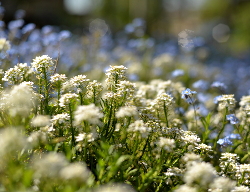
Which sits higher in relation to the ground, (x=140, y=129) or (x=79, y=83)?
(x=79, y=83)

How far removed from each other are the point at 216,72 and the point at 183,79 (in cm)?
179

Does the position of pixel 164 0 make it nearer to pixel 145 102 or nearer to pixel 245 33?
pixel 245 33

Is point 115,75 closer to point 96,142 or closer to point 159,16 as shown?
point 96,142

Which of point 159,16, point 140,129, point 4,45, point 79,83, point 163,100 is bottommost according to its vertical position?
point 140,129

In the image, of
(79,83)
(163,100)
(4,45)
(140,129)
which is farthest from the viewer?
(4,45)

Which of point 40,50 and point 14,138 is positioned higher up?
point 40,50

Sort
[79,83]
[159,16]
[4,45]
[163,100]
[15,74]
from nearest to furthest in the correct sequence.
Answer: [79,83]
[15,74]
[163,100]
[4,45]
[159,16]

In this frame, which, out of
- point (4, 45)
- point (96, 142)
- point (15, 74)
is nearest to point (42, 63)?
point (15, 74)

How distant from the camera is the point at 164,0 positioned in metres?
25.6

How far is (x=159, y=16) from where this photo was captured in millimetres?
25922

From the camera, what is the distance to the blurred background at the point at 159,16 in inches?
679

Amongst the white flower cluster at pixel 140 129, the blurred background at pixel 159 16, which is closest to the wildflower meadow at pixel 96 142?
the white flower cluster at pixel 140 129

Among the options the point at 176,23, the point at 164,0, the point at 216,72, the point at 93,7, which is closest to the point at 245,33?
the point at 164,0

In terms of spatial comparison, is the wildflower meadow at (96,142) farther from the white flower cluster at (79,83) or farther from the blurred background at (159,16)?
the blurred background at (159,16)
